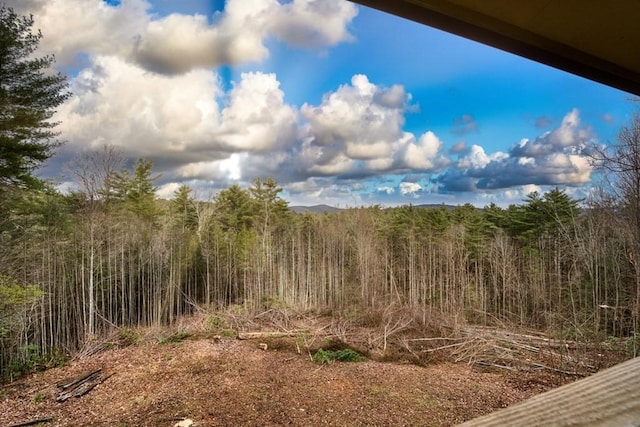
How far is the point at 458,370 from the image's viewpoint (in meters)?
6.76

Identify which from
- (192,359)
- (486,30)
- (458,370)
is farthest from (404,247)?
(486,30)

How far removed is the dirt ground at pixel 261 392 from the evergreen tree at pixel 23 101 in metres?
3.98

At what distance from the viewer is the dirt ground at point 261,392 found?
4727 millimetres

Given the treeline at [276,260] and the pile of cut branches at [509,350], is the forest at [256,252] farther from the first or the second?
the pile of cut branches at [509,350]

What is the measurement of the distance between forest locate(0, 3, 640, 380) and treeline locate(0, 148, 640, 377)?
0.18ft

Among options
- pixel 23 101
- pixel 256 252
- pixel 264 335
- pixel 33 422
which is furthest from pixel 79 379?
pixel 256 252

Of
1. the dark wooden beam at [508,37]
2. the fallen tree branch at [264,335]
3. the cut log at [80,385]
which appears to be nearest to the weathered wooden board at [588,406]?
the dark wooden beam at [508,37]

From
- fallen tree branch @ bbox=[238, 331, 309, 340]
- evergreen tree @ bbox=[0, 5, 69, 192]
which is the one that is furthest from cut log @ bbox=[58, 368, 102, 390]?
evergreen tree @ bbox=[0, 5, 69, 192]

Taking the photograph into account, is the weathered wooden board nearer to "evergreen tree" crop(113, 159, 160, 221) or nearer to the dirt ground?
the dirt ground

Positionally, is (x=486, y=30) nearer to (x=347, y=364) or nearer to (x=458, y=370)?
(x=347, y=364)

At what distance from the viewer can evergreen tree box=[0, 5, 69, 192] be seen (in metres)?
5.49

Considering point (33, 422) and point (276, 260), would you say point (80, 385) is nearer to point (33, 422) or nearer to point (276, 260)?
point (33, 422)

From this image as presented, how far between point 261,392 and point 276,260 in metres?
9.41

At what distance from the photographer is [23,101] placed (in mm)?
5828
